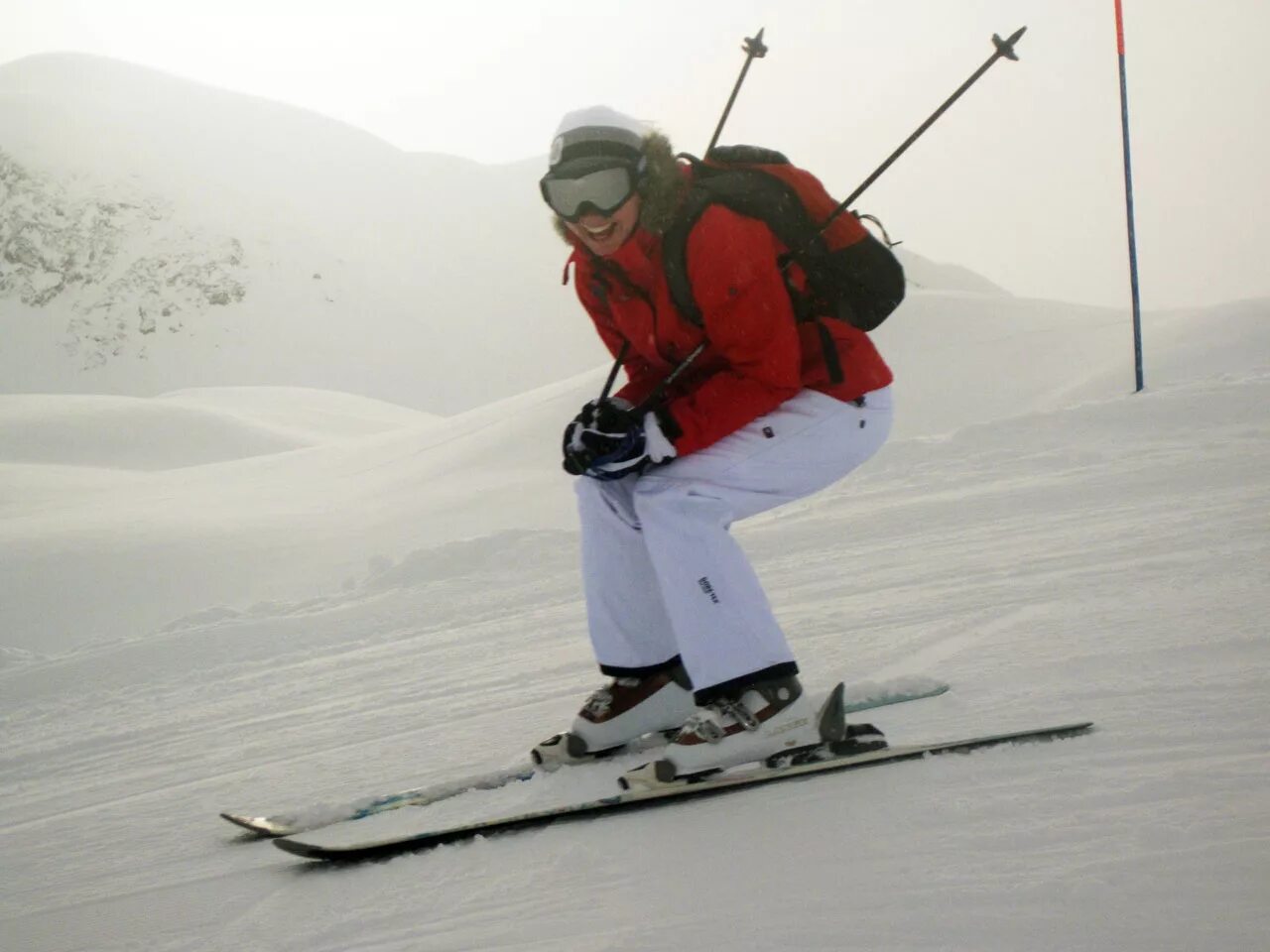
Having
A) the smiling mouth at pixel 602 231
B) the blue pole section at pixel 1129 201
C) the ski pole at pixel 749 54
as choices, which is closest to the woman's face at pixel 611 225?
the smiling mouth at pixel 602 231

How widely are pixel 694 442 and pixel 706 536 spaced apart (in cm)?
19

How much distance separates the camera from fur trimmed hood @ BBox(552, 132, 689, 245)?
2158 millimetres

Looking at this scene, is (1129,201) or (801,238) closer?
(801,238)

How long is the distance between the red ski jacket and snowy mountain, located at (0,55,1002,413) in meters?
52.6

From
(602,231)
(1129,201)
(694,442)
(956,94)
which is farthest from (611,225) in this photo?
(1129,201)

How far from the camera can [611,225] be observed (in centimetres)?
220

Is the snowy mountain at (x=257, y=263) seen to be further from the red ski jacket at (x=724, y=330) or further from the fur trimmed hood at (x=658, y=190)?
the fur trimmed hood at (x=658, y=190)

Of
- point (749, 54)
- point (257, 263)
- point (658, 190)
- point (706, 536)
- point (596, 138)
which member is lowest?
point (706, 536)

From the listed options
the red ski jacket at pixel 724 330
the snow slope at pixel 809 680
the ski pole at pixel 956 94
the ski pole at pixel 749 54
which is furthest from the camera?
the ski pole at pixel 749 54

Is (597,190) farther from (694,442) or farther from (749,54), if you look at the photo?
(749,54)

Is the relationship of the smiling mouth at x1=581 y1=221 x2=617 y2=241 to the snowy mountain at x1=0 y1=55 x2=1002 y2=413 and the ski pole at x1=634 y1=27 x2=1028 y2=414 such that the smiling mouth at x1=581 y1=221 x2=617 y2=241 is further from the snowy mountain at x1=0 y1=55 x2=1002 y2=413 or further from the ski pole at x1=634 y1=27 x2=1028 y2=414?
the snowy mountain at x1=0 y1=55 x2=1002 y2=413

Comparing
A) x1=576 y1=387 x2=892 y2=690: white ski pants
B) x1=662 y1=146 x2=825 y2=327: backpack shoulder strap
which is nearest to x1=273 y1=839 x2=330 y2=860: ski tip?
x1=576 y1=387 x2=892 y2=690: white ski pants

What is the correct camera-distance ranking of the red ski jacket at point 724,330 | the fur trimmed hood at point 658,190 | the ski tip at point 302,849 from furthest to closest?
the fur trimmed hood at point 658,190, the red ski jacket at point 724,330, the ski tip at point 302,849

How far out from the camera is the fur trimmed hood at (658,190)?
2.16 metres
